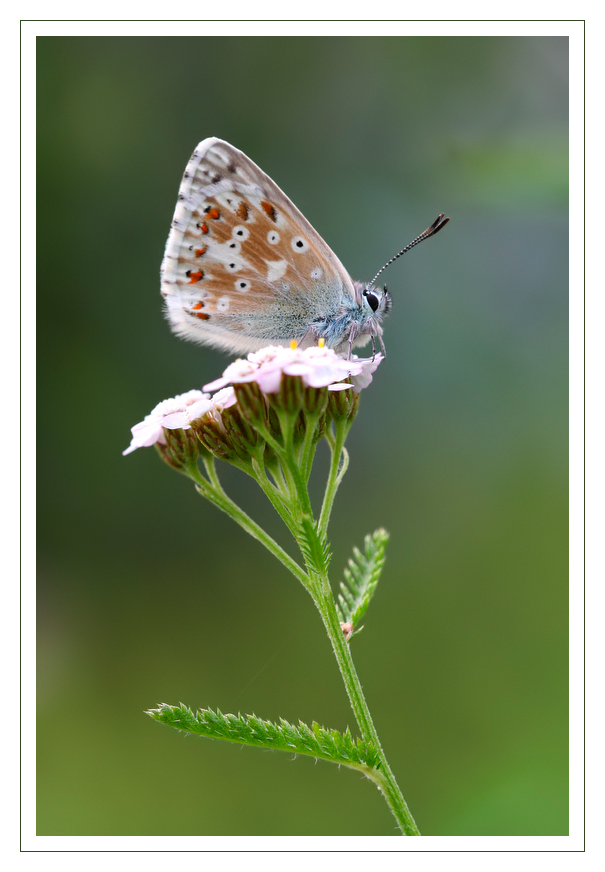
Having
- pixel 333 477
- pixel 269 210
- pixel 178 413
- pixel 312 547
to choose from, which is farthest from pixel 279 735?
pixel 269 210

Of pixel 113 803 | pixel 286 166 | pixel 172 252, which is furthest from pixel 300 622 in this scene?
pixel 286 166

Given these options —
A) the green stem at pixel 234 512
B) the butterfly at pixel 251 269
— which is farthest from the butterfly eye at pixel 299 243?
the green stem at pixel 234 512

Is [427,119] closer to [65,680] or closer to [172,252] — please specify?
[172,252]

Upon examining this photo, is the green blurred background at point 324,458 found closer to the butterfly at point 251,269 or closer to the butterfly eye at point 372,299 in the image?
the butterfly eye at point 372,299

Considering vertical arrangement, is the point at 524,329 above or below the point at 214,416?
above

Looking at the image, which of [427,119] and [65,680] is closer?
[65,680]

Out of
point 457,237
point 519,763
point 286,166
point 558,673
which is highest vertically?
point 286,166
